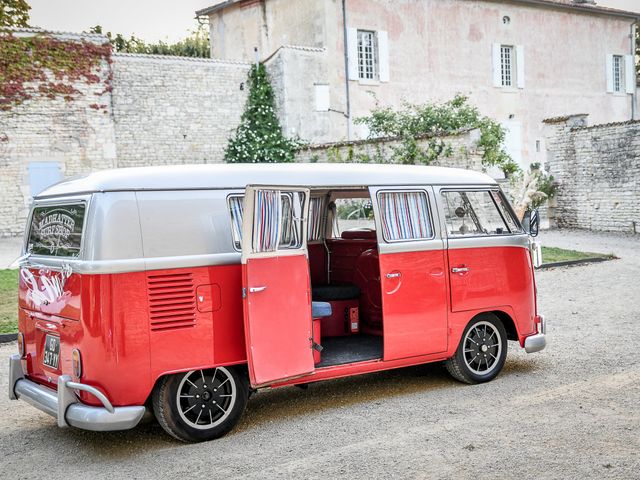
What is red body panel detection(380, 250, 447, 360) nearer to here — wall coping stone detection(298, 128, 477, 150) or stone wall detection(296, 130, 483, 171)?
stone wall detection(296, 130, 483, 171)

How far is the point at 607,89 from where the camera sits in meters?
35.8

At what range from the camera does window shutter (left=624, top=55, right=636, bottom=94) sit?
120 feet

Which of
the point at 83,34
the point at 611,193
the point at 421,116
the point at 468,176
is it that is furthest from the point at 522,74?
the point at 468,176

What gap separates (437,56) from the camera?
30.2 meters

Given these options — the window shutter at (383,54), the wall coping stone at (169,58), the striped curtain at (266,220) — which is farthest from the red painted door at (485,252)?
the window shutter at (383,54)

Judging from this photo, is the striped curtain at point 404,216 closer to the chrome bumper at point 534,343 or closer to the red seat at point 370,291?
the red seat at point 370,291

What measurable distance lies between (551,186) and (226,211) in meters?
20.1

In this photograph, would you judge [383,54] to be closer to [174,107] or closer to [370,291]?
[174,107]

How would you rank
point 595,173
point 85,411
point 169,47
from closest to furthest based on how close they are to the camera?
point 85,411 → point 595,173 → point 169,47

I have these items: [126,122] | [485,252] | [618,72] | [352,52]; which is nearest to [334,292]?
[485,252]

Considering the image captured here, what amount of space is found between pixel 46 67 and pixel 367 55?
11732 mm

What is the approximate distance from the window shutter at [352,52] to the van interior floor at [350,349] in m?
21.7

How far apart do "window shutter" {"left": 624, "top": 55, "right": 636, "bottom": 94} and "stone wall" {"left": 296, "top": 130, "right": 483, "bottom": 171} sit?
1950 cm

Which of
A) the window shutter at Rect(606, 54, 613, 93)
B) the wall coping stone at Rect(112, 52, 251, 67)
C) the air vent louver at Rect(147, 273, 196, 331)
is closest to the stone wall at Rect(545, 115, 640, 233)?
the wall coping stone at Rect(112, 52, 251, 67)
